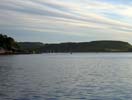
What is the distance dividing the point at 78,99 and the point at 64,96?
2199 millimetres

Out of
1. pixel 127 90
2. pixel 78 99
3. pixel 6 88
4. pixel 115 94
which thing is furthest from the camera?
pixel 6 88

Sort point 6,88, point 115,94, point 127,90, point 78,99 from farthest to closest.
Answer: point 6,88, point 127,90, point 115,94, point 78,99

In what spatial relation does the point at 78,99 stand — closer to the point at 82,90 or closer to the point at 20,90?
the point at 82,90

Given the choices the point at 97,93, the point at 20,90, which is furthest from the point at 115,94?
the point at 20,90

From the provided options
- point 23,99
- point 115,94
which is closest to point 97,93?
point 115,94

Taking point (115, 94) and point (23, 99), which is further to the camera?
point (115, 94)

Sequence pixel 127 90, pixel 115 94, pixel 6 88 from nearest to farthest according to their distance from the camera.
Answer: pixel 115 94, pixel 127 90, pixel 6 88

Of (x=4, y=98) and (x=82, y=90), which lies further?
(x=82, y=90)

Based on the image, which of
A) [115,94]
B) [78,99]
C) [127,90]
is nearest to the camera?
[78,99]

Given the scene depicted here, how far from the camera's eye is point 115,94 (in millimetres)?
37406

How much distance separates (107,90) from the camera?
134 ft

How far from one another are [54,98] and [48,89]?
6846 mm

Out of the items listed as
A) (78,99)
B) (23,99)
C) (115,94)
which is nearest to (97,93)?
(115,94)

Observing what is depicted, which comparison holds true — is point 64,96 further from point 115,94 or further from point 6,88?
point 6,88
